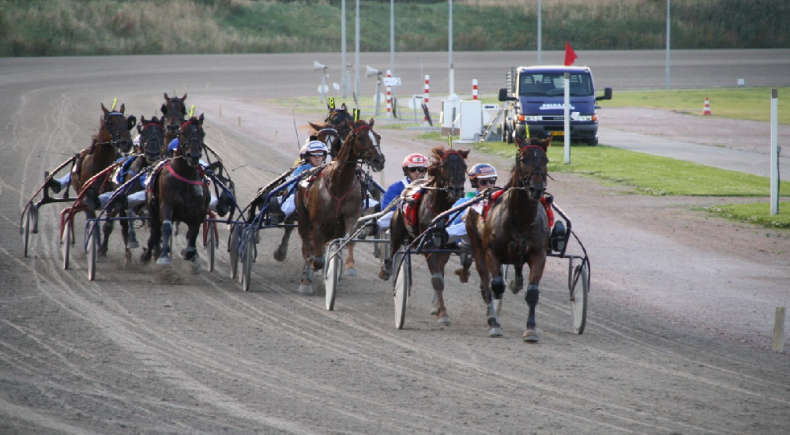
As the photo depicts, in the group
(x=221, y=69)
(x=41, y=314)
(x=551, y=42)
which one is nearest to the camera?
(x=41, y=314)

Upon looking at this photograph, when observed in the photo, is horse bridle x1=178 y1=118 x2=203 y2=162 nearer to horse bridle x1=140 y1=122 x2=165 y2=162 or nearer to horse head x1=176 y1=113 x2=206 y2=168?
horse head x1=176 y1=113 x2=206 y2=168

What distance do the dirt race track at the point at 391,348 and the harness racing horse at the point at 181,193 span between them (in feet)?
1.94

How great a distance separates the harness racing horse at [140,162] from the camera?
39.0 ft

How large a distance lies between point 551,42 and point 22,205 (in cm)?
5268

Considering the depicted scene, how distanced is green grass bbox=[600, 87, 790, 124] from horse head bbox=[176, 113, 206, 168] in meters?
26.8

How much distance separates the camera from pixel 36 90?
4212 cm

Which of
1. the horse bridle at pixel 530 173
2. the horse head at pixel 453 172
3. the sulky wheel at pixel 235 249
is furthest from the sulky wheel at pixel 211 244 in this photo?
the horse bridle at pixel 530 173

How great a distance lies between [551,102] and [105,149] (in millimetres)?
15171

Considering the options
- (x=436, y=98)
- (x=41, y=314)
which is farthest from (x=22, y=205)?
(x=436, y=98)

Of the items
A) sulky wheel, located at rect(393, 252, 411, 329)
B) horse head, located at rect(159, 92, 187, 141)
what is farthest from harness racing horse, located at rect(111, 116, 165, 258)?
sulky wheel, located at rect(393, 252, 411, 329)

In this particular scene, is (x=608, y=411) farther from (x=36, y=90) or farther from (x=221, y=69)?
(x=221, y=69)

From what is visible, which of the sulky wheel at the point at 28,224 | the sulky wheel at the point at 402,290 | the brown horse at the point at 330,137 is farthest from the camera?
the sulky wheel at the point at 28,224

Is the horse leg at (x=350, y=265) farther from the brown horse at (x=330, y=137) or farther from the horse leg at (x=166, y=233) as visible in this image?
the horse leg at (x=166, y=233)

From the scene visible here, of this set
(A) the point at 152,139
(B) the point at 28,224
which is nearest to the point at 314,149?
(A) the point at 152,139
